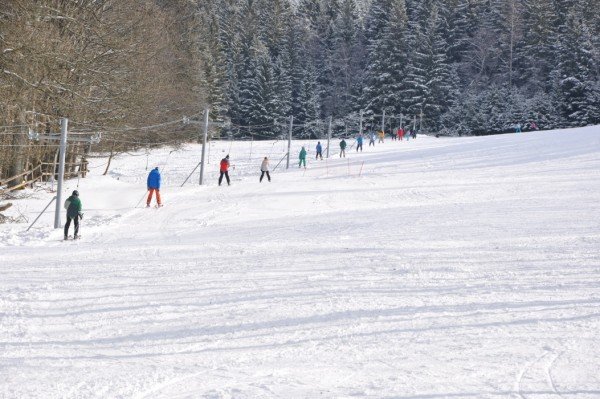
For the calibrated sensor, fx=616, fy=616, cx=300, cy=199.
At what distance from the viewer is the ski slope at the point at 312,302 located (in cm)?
518

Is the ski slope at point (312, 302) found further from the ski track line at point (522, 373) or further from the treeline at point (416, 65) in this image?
the treeline at point (416, 65)

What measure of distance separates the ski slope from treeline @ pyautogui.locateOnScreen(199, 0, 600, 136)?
4717cm

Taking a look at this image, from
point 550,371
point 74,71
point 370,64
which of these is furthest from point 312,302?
point 370,64

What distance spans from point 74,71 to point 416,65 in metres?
53.6

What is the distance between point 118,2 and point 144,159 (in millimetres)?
15317

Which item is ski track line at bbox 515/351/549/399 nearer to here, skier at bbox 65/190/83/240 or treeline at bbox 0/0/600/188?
skier at bbox 65/190/83/240

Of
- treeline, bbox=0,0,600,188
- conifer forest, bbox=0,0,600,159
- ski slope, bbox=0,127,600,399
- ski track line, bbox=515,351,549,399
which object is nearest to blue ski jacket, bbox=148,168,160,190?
ski slope, bbox=0,127,600,399

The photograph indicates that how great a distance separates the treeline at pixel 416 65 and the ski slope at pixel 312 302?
47170 mm

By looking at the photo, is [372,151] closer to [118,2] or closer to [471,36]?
[118,2]

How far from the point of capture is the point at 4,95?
17719 mm

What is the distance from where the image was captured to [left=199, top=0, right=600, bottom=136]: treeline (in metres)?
61.3

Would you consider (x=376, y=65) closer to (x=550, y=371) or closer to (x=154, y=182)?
(x=154, y=182)

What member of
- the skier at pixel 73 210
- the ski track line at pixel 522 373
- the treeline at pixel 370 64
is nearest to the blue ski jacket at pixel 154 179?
the skier at pixel 73 210

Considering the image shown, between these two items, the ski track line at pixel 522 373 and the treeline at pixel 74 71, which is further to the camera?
the treeline at pixel 74 71
